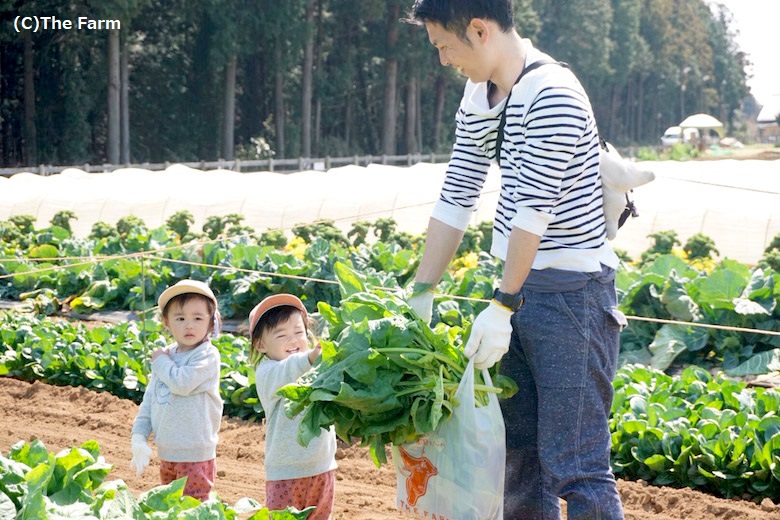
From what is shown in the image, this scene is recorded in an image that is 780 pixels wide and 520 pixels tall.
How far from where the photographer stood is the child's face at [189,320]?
364 centimetres

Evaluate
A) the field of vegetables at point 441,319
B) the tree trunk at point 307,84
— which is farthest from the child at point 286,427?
the tree trunk at point 307,84

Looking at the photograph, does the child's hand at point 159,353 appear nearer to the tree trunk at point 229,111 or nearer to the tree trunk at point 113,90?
the tree trunk at point 113,90

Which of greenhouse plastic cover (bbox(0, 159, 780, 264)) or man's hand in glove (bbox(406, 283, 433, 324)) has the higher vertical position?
man's hand in glove (bbox(406, 283, 433, 324))

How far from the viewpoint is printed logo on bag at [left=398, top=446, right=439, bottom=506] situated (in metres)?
2.77

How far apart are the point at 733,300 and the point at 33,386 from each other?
428 centimetres

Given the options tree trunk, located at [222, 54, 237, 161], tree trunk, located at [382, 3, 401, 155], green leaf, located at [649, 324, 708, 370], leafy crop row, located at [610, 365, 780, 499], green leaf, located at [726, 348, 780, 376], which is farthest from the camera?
tree trunk, located at [382, 3, 401, 155]

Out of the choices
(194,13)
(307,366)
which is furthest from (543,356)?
(194,13)

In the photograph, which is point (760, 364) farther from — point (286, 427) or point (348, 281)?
point (348, 281)

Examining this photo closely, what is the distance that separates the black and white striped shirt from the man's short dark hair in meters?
0.15

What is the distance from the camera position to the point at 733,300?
689 centimetres

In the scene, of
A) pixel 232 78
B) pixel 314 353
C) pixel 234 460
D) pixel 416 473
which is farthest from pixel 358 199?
pixel 232 78

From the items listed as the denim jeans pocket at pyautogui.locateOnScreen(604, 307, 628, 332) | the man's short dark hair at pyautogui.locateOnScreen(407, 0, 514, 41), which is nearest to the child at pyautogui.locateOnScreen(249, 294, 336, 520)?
the denim jeans pocket at pyautogui.locateOnScreen(604, 307, 628, 332)

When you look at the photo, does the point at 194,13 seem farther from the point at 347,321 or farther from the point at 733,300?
the point at 347,321

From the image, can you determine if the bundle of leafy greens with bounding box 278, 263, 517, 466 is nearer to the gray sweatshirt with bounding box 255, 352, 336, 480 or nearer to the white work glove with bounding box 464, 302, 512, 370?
the white work glove with bounding box 464, 302, 512, 370
